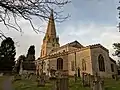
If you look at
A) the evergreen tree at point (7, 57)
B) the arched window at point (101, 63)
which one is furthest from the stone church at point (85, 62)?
the evergreen tree at point (7, 57)

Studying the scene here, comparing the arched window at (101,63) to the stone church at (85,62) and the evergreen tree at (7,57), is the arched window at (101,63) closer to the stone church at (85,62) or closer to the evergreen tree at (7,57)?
the stone church at (85,62)

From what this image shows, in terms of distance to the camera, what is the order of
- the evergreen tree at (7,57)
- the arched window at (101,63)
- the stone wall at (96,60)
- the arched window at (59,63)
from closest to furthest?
1. the stone wall at (96,60)
2. the arched window at (101,63)
3. the arched window at (59,63)
4. the evergreen tree at (7,57)

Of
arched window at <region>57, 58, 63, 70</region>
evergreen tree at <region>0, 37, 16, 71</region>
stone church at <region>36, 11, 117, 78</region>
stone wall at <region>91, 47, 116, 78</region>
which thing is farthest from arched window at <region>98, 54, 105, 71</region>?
evergreen tree at <region>0, 37, 16, 71</region>

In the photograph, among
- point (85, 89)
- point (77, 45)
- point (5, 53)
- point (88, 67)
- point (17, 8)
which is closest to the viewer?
point (17, 8)

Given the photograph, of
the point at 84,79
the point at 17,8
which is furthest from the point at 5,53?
the point at 17,8

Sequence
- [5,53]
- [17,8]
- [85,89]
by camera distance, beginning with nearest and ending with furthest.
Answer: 1. [17,8]
2. [85,89]
3. [5,53]

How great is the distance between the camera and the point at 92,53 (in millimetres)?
39906

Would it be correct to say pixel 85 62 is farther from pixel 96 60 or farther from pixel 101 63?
pixel 101 63

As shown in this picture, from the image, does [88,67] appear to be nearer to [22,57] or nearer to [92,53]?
[92,53]

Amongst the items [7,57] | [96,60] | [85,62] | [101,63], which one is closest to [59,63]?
[85,62]

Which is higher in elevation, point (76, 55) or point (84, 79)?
point (76, 55)

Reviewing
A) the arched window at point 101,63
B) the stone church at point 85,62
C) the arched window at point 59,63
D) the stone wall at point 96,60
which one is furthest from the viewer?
the arched window at point 59,63

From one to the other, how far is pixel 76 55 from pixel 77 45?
367 inches

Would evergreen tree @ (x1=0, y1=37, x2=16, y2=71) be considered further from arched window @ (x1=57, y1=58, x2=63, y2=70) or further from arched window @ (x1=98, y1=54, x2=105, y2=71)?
arched window @ (x1=98, y1=54, x2=105, y2=71)
